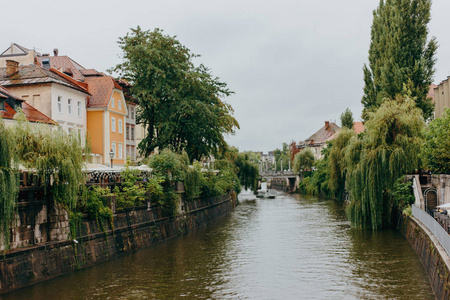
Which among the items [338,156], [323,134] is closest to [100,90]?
[338,156]

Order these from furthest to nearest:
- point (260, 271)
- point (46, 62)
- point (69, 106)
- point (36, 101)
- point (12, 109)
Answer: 1. point (46, 62)
2. point (69, 106)
3. point (36, 101)
4. point (12, 109)
5. point (260, 271)

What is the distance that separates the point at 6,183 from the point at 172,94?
28.4 metres

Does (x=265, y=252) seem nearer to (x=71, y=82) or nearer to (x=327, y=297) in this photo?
(x=327, y=297)

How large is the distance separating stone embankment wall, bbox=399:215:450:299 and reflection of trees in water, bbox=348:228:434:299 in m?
0.41

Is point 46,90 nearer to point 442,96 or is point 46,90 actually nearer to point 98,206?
point 98,206

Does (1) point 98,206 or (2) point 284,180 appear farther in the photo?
(2) point 284,180

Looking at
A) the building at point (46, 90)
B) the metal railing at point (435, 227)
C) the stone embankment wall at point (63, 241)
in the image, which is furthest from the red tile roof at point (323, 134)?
the metal railing at point (435, 227)

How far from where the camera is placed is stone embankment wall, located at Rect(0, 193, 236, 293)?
1902cm

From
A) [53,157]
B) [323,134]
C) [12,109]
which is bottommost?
[53,157]

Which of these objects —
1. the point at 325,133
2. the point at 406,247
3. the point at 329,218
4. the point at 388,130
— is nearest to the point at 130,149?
the point at 329,218

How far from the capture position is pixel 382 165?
32406 mm

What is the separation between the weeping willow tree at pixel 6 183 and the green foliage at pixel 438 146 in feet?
72.6

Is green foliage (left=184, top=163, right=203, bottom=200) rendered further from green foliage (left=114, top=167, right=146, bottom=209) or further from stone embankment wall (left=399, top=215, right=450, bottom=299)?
stone embankment wall (left=399, top=215, right=450, bottom=299)

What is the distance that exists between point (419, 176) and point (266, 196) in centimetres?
5387
